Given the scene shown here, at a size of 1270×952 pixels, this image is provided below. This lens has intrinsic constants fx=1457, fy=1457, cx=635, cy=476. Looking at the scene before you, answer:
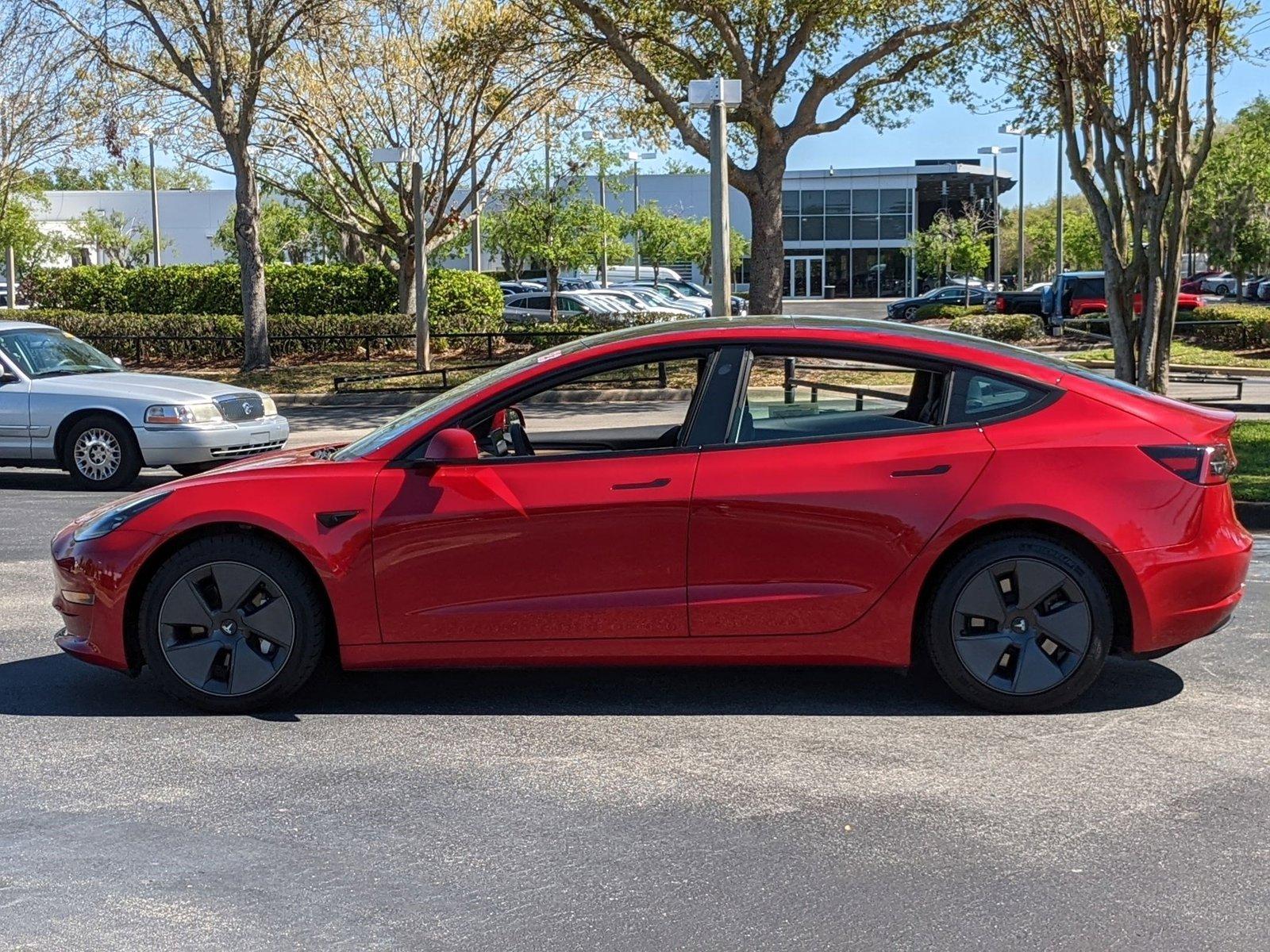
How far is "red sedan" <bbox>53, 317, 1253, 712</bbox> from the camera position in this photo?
5.47m

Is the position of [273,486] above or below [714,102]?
below

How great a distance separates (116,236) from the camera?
69.8 m

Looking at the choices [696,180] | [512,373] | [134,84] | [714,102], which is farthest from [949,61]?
[696,180]

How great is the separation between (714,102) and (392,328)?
573 inches

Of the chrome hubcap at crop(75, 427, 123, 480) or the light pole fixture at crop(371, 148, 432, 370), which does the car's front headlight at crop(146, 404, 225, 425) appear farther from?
the light pole fixture at crop(371, 148, 432, 370)

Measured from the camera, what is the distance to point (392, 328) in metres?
32.1

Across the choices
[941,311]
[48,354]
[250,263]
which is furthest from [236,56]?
[941,311]

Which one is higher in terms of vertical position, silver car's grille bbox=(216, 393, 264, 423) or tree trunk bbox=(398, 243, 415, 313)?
tree trunk bbox=(398, 243, 415, 313)

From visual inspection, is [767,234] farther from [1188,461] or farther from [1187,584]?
[1187,584]

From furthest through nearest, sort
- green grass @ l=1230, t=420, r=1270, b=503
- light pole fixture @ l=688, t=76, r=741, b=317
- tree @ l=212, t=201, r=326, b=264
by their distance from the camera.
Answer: tree @ l=212, t=201, r=326, b=264, light pole fixture @ l=688, t=76, r=741, b=317, green grass @ l=1230, t=420, r=1270, b=503

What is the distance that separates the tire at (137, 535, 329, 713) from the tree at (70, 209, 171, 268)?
218 feet

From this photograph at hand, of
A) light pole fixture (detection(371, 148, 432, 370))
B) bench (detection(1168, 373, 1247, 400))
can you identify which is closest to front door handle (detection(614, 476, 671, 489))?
bench (detection(1168, 373, 1247, 400))

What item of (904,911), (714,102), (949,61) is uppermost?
(949,61)

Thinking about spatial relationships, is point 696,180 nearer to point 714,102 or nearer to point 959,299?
point 959,299
